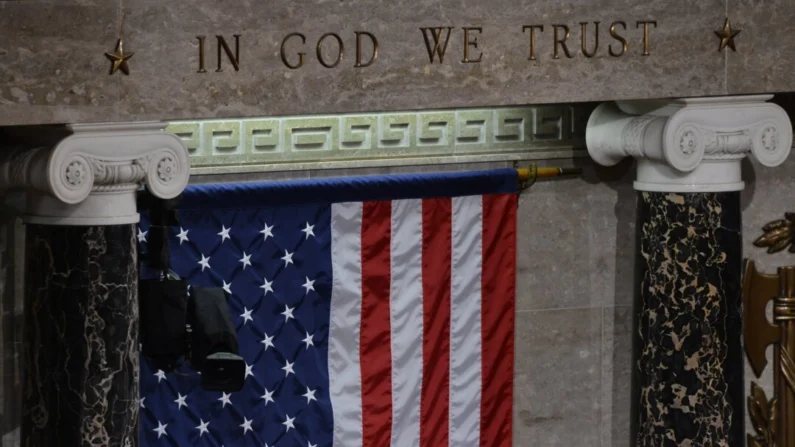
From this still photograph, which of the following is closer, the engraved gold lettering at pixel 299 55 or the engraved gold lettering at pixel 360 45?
the engraved gold lettering at pixel 299 55

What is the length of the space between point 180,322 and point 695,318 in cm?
352

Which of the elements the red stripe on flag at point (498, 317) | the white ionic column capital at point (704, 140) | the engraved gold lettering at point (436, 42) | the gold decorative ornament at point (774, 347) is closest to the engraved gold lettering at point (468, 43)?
the engraved gold lettering at point (436, 42)

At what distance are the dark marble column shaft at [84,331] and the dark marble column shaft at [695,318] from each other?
11.8ft

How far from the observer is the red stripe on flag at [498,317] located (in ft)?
40.7

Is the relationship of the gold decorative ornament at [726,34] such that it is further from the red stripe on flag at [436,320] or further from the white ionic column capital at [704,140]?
the red stripe on flag at [436,320]

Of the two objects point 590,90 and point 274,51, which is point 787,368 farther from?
point 274,51

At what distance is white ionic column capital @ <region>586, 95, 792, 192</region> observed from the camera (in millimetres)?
11266

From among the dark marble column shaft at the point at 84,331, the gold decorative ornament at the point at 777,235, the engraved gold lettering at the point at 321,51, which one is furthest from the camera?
the gold decorative ornament at the point at 777,235

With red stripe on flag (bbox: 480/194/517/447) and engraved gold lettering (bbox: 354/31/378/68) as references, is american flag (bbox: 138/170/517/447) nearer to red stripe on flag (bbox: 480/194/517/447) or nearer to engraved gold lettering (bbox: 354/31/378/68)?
red stripe on flag (bbox: 480/194/517/447)

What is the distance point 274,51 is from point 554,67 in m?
1.89

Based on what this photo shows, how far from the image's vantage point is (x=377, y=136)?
1211cm

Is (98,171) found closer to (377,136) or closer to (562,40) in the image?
(377,136)

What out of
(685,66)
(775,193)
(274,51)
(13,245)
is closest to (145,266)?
(13,245)

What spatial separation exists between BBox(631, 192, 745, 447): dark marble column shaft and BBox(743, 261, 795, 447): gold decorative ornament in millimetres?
1372
